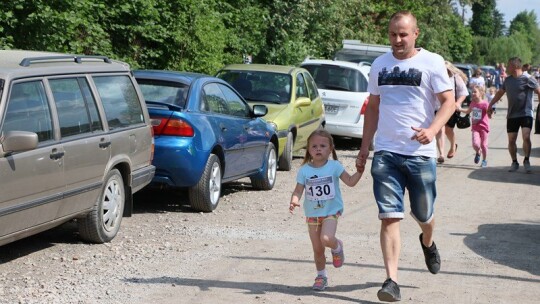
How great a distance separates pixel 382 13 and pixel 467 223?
1635 inches

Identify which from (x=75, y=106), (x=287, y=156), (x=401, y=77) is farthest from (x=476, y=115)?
(x=401, y=77)

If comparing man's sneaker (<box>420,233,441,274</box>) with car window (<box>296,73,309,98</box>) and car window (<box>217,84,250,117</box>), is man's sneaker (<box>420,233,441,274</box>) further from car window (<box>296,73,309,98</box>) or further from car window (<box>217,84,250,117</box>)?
car window (<box>296,73,309,98</box>)

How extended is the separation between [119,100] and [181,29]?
423 inches

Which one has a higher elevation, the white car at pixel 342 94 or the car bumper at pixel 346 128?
the white car at pixel 342 94

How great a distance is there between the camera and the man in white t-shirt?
6.95 meters

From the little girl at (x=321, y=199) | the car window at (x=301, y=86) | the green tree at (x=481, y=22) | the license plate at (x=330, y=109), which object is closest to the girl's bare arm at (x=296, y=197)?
the little girl at (x=321, y=199)

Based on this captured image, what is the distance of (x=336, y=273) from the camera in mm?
8070

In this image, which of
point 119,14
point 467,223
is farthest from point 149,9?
point 467,223

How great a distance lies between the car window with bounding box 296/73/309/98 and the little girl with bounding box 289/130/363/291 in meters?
8.67

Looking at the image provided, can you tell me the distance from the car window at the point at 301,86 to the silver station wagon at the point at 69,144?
6.48 meters

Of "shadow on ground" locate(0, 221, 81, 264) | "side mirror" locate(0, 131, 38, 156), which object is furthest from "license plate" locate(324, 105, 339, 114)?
"side mirror" locate(0, 131, 38, 156)

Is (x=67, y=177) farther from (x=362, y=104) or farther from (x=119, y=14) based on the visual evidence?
(x=362, y=104)

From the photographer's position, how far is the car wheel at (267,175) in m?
13.1

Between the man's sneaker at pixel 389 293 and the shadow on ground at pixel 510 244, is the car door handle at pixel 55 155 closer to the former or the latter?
the man's sneaker at pixel 389 293
